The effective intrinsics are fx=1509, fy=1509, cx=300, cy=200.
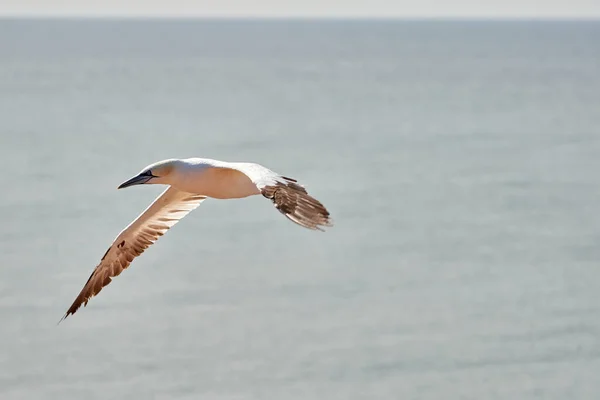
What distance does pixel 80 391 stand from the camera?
27.0 metres

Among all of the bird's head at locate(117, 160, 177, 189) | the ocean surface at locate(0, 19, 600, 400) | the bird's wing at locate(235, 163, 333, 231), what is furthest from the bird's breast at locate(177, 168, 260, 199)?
the ocean surface at locate(0, 19, 600, 400)

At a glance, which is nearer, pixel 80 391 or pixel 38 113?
pixel 80 391

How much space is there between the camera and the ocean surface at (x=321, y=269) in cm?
2816

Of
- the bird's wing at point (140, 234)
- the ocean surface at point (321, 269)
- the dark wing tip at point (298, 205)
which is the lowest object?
the dark wing tip at point (298, 205)

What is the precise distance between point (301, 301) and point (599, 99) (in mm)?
60893

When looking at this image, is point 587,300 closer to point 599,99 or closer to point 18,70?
point 599,99

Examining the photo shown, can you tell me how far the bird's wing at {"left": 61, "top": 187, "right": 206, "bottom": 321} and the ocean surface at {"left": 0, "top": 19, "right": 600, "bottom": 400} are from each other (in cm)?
880

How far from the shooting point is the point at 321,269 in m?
34.5

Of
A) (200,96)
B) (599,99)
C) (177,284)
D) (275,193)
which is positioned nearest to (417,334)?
(177,284)

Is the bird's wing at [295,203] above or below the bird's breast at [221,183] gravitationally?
below

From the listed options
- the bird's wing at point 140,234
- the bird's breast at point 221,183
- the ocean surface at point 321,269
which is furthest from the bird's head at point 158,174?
the ocean surface at point 321,269

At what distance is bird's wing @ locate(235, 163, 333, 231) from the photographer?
13.7 metres

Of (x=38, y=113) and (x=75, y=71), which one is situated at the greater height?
(x=75, y=71)

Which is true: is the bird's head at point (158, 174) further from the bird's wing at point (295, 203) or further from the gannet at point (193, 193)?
the bird's wing at point (295, 203)
